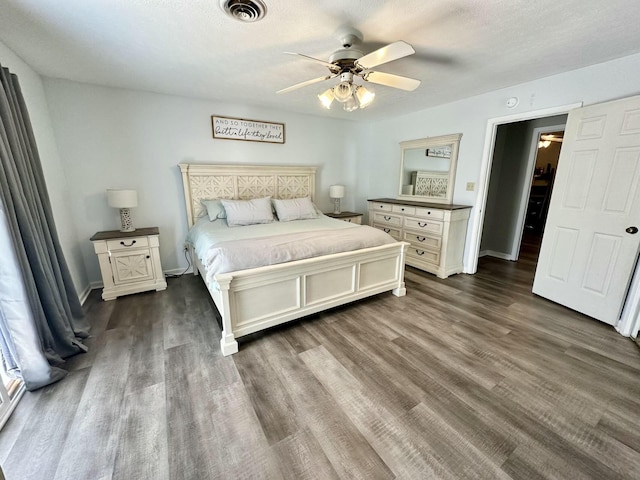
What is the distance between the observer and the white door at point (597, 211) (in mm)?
2215

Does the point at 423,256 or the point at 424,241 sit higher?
the point at 424,241

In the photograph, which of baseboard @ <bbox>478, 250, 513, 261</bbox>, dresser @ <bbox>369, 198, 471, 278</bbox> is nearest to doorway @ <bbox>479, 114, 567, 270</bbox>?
baseboard @ <bbox>478, 250, 513, 261</bbox>

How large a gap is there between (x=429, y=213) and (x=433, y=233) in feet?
0.91

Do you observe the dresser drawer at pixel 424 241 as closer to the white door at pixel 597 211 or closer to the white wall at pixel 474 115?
the white wall at pixel 474 115

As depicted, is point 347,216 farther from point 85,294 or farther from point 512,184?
point 85,294

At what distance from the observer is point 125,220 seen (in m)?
3.04

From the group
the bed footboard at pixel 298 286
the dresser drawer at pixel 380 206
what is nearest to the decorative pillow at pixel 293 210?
the dresser drawer at pixel 380 206

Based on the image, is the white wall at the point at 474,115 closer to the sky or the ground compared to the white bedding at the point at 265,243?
closer to the sky

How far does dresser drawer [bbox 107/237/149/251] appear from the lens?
283 cm

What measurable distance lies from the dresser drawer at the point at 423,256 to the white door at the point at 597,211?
1.16 m

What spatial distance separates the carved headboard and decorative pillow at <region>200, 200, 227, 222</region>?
19cm

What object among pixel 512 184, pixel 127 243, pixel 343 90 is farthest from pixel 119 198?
pixel 512 184

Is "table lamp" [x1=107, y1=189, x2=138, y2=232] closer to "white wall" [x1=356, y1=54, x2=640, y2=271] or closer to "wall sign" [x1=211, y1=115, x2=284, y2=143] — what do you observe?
"wall sign" [x1=211, y1=115, x2=284, y2=143]

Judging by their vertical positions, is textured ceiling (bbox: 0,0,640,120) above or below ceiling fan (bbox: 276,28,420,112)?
above
